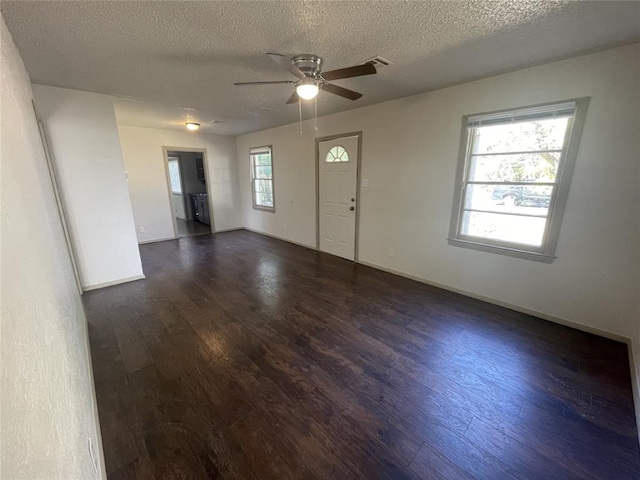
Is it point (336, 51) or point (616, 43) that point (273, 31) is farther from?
point (616, 43)

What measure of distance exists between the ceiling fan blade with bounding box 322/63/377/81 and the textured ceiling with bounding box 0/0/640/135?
229 millimetres

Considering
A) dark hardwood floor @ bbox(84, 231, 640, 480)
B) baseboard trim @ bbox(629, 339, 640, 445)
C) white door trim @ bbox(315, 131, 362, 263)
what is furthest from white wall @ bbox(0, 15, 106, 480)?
white door trim @ bbox(315, 131, 362, 263)

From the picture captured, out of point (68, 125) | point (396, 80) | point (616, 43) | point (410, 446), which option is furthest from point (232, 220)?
point (616, 43)

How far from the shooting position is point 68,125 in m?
2.93

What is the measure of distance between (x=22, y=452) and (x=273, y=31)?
7.48 ft

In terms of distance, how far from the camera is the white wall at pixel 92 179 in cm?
289

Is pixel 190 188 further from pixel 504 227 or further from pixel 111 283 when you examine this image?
pixel 504 227

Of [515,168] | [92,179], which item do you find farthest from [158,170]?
[515,168]

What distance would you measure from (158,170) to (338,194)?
12.6 feet

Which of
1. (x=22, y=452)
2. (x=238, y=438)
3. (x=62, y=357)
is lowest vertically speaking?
(x=238, y=438)

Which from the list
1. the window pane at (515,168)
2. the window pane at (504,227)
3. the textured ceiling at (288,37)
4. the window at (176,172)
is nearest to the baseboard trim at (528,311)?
the window pane at (504,227)

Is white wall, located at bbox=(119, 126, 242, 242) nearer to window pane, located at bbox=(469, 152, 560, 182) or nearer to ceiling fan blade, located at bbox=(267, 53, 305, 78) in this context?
ceiling fan blade, located at bbox=(267, 53, 305, 78)

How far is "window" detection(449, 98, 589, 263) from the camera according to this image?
93.5 inches

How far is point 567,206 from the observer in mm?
2395
